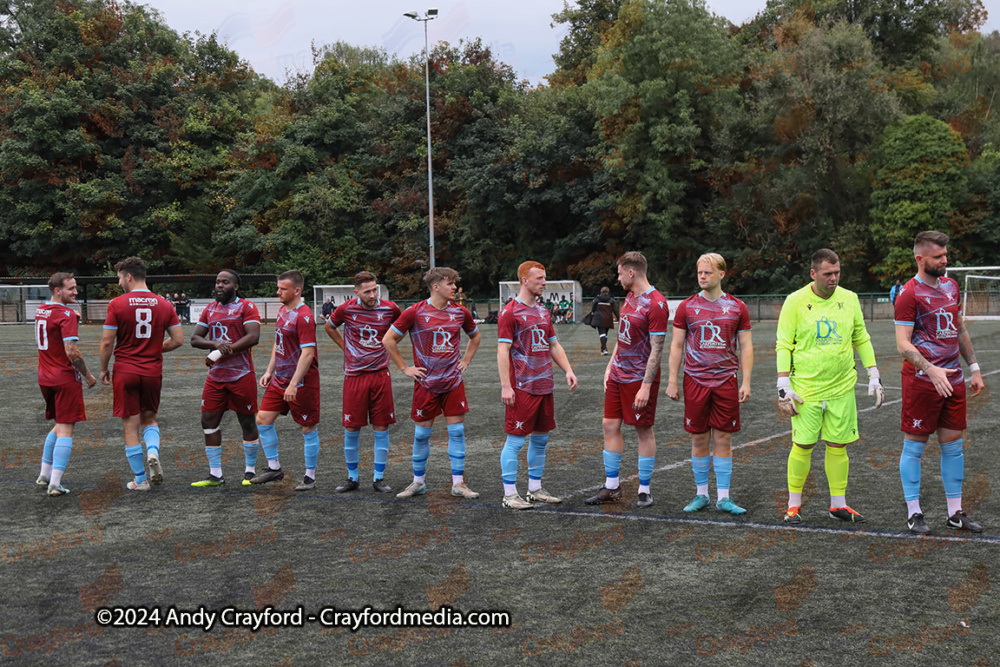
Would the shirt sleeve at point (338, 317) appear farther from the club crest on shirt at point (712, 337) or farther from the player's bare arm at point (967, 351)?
the player's bare arm at point (967, 351)

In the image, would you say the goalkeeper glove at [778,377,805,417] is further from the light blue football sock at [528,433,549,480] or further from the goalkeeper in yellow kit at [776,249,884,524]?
the light blue football sock at [528,433,549,480]

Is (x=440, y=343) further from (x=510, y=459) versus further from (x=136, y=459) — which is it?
(x=136, y=459)

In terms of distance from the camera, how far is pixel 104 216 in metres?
59.5

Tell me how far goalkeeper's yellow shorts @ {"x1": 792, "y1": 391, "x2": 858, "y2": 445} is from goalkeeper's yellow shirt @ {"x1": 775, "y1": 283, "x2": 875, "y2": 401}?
5 cm

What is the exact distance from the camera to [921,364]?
6.66m

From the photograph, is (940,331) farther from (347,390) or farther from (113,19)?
(113,19)

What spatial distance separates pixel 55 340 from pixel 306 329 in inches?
89.1

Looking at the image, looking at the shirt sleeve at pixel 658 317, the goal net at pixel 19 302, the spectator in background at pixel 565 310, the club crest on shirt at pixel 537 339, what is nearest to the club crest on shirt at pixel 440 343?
the club crest on shirt at pixel 537 339

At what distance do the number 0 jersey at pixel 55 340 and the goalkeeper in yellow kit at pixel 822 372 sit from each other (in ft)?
20.2

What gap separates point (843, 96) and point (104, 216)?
43545 mm

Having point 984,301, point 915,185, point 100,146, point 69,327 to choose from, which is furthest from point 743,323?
point 100,146

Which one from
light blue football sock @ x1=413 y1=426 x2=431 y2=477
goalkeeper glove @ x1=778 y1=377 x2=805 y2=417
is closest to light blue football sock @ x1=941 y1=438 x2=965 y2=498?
goalkeeper glove @ x1=778 y1=377 x2=805 y2=417

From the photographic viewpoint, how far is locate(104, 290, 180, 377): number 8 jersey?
8.62m

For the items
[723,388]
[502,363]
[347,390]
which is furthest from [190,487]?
[723,388]
